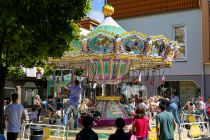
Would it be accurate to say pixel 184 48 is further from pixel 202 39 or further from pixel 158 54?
pixel 158 54

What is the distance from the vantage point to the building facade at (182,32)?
906 inches

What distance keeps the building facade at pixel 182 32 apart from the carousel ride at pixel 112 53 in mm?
7818

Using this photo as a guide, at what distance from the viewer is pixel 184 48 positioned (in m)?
23.9

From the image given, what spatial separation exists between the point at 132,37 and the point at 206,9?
10786mm

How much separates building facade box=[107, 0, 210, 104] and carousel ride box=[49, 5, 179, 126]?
7.82 m

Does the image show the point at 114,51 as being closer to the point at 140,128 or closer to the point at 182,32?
the point at 140,128

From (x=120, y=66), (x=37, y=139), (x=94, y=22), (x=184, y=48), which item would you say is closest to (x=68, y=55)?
(x=120, y=66)

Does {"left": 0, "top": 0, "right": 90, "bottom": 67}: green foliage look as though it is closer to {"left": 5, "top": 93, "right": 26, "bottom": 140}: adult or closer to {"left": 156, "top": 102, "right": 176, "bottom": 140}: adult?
{"left": 5, "top": 93, "right": 26, "bottom": 140}: adult

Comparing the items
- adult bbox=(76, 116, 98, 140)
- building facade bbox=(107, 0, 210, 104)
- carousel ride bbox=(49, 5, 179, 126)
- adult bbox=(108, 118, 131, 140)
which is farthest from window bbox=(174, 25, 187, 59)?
adult bbox=(76, 116, 98, 140)

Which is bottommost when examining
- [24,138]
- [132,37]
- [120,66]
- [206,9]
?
[24,138]

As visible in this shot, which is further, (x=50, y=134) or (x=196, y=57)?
(x=196, y=57)

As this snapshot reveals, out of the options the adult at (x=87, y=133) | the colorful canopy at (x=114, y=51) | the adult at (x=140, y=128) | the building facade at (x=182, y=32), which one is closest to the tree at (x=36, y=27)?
the adult at (x=87, y=133)

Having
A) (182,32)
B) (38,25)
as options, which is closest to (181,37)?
(182,32)

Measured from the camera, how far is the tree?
22.2 ft
